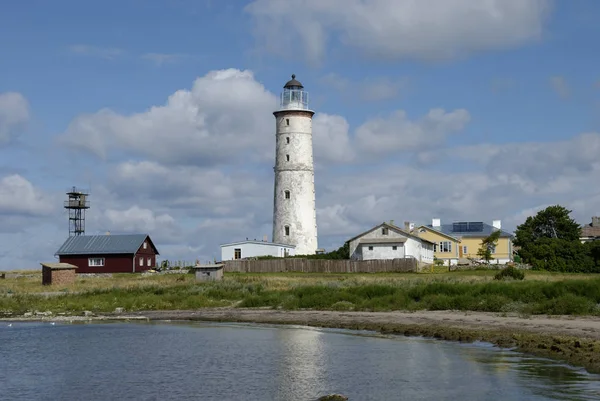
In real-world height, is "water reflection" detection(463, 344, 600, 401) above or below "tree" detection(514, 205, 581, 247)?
below

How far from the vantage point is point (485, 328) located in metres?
29.5

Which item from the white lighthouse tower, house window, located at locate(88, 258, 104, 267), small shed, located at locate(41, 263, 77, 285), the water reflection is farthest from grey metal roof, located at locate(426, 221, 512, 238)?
the water reflection

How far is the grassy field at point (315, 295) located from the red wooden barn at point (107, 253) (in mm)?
13575

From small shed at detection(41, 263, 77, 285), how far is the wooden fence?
12986 millimetres

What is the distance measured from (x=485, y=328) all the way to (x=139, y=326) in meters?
15.7

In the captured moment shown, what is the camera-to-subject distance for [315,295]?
41812mm

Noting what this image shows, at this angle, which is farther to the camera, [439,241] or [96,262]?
[439,241]

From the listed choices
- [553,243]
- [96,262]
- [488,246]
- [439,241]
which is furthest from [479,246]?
[96,262]

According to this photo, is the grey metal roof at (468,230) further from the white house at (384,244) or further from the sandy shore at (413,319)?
the sandy shore at (413,319)

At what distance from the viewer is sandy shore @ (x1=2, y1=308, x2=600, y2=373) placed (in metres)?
23.5

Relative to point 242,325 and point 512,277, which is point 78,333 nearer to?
point 242,325

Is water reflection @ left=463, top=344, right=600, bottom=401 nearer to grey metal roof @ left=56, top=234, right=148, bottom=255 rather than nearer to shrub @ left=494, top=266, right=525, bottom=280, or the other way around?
shrub @ left=494, top=266, right=525, bottom=280

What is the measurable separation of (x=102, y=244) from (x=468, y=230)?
37.8 m

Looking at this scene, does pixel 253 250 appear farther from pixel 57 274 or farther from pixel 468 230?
pixel 468 230
